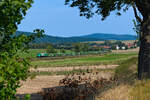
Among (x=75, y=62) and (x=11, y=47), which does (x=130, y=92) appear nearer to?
(x=11, y=47)

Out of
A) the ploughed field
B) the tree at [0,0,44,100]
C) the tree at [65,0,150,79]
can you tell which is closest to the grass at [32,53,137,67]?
the ploughed field

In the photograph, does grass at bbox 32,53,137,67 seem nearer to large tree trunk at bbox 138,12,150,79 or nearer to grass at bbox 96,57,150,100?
large tree trunk at bbox 138,12,150,79

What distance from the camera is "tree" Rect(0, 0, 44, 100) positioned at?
4.17 metres

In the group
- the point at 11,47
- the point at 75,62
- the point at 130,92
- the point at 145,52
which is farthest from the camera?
the point at 75,62

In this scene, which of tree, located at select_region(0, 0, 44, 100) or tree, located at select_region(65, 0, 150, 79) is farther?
tree, located at select_region(65, 0, 150, 79)

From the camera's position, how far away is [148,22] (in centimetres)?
1145

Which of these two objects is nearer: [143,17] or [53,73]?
[143,17]

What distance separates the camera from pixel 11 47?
15.4ft

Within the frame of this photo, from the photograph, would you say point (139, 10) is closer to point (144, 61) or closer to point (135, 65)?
point (144, 61)

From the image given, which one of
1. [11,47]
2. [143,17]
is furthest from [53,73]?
[11,47]

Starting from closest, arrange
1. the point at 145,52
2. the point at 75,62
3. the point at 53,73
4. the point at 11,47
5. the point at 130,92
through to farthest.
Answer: the point at 11,47, the point at 130,92, the point at 145,52, the point at 53,73, the point at 75,62

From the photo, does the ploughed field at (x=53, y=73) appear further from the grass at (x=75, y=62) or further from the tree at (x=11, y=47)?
the grass at (x=75, y=62)

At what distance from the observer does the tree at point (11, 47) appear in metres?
4.17

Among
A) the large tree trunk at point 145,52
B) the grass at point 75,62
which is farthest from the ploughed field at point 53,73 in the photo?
the large tree trunk at point 145,52
